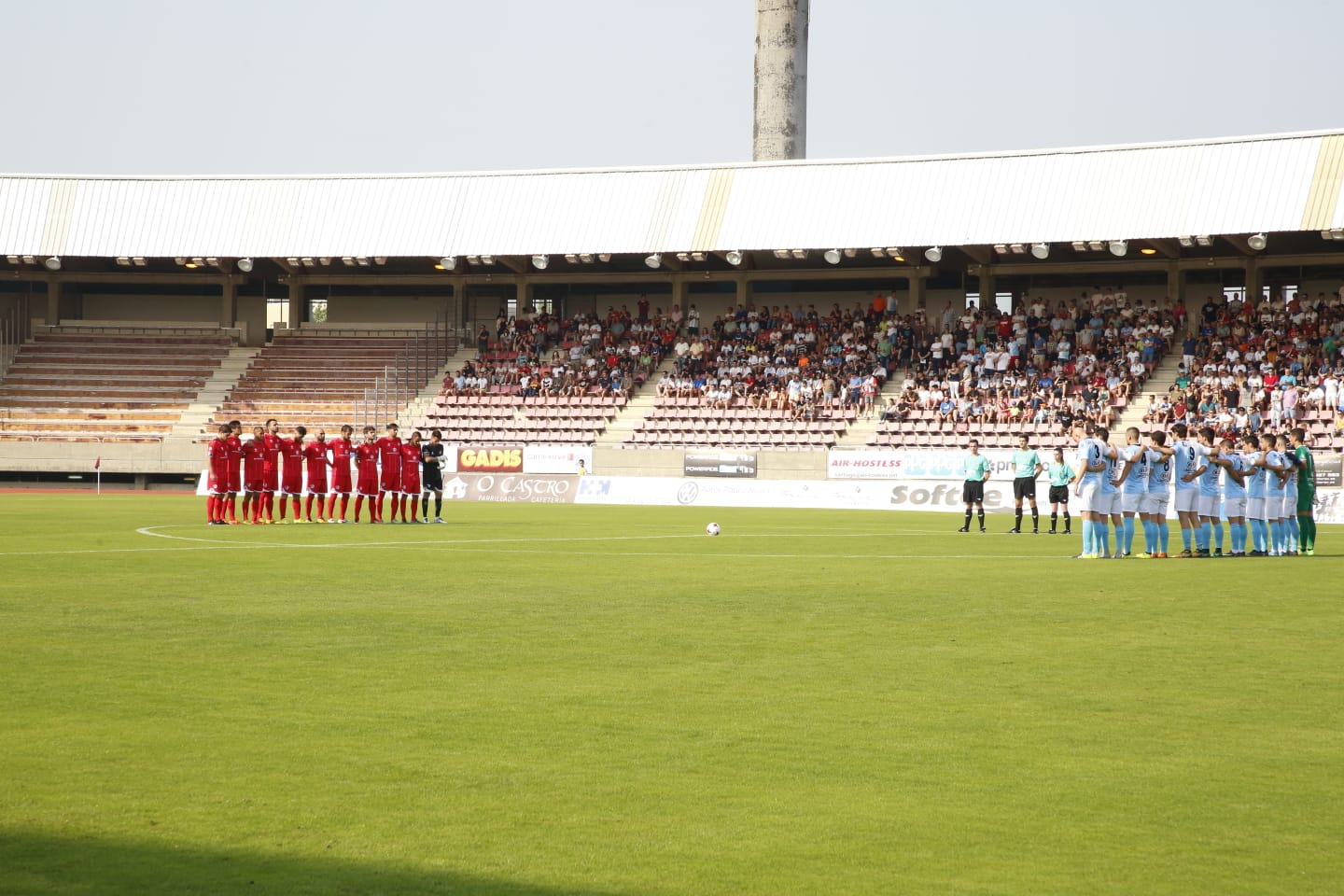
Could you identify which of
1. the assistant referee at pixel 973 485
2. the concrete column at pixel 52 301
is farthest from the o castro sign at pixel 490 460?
the concrete column at pixel 52 301

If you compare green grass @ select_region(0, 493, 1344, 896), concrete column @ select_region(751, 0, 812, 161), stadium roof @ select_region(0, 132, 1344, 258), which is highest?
concrete column @ select_region(751, 0, 812, 161)

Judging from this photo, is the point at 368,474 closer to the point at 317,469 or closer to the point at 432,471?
the point at 317,469

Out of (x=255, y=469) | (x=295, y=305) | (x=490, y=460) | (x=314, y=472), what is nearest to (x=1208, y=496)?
(x=314, y=472)

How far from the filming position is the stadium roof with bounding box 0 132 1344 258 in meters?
45.0

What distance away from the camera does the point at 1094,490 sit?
20797 millimetres

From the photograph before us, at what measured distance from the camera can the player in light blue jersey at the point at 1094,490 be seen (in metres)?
20.6

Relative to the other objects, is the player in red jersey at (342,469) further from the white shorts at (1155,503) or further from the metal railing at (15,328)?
the metal railing at (15,328)

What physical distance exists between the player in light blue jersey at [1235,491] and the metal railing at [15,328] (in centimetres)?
4674

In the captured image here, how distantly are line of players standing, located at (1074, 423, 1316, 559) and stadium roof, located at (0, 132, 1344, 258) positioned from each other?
22.7 meters

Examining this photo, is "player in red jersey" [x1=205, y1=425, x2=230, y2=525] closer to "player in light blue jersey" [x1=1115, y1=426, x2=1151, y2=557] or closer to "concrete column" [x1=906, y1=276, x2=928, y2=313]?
"player in light blue jersey" [x1=1115, y1=426, x2=1151, y2=557]

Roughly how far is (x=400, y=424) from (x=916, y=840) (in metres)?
45.4

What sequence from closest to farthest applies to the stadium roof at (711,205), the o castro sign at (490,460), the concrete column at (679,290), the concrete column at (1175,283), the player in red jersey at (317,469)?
the player in red jersey at (317,469) → the o castro sign at (490,460) → the stadium roof at (711,205) → the concrete column at (1175,283) → the concrete column at (679,290)

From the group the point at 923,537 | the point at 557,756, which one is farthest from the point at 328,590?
the point at 923,537

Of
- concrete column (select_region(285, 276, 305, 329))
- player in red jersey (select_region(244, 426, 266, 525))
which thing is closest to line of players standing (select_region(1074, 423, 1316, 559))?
player in red jersey (select_region(244, 426, 266, 525))
